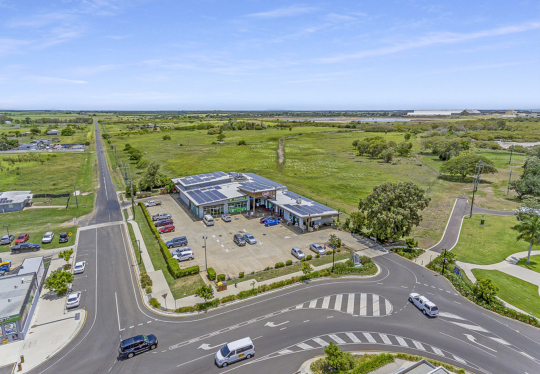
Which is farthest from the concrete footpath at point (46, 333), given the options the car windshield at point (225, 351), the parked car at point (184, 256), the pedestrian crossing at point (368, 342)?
the pedestrian crossing at point (368, 342)

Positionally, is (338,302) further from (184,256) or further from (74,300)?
(74,300)

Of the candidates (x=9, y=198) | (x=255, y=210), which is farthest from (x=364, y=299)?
(x=9, y=198)

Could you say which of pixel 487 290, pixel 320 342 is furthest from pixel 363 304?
pixel 487 290

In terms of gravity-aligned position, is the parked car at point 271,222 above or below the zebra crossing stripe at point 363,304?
above

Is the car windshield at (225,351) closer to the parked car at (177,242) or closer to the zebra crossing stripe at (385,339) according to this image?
the zebra crossing stripe at (385,339)

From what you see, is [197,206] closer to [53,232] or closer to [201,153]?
[53,232]
